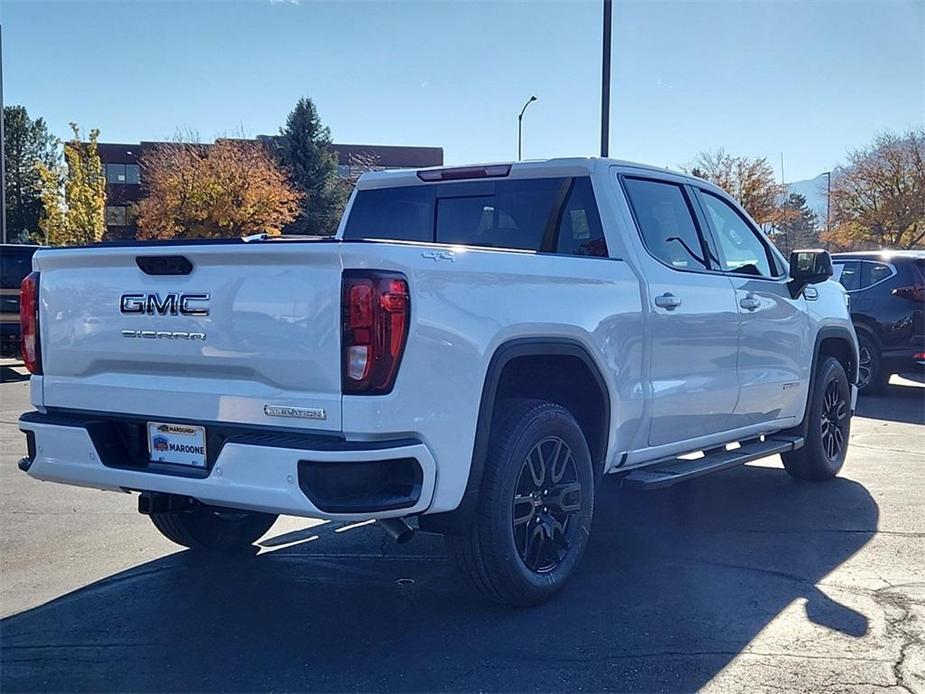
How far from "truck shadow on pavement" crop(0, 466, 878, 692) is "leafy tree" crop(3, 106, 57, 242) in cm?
4880

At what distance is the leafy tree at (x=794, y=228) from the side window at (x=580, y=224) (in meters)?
39.9

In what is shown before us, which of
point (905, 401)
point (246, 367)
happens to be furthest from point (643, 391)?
point (905, 401)

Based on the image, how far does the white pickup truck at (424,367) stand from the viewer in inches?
135

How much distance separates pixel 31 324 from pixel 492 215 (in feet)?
8.04

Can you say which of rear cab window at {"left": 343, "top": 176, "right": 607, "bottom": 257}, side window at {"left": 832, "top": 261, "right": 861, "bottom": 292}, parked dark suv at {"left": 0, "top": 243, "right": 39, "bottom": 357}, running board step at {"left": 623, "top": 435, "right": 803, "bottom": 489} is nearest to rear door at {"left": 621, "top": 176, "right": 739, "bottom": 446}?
running board step at {"left": 623, "top": 435, "right": 803, "bottom": 489}

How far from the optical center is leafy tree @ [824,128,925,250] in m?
38.3

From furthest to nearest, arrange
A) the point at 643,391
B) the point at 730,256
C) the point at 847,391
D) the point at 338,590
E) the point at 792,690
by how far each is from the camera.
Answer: the point at 847,391 < the point at 730,256 < the point at 643,391 < the point at 338,590 < the point at 792,690

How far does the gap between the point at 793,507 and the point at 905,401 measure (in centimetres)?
649

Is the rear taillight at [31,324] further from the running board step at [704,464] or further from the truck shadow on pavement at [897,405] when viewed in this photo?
the truck shadow on pavement at [897,405]

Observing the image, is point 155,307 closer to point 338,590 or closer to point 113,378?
point 113,378

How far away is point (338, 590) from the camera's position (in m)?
4.49

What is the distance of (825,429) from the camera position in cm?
709

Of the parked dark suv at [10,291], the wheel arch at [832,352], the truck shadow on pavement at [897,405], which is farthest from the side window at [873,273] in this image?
the parked dark suv at [10,291]

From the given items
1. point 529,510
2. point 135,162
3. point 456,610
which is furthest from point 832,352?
point 135,162
